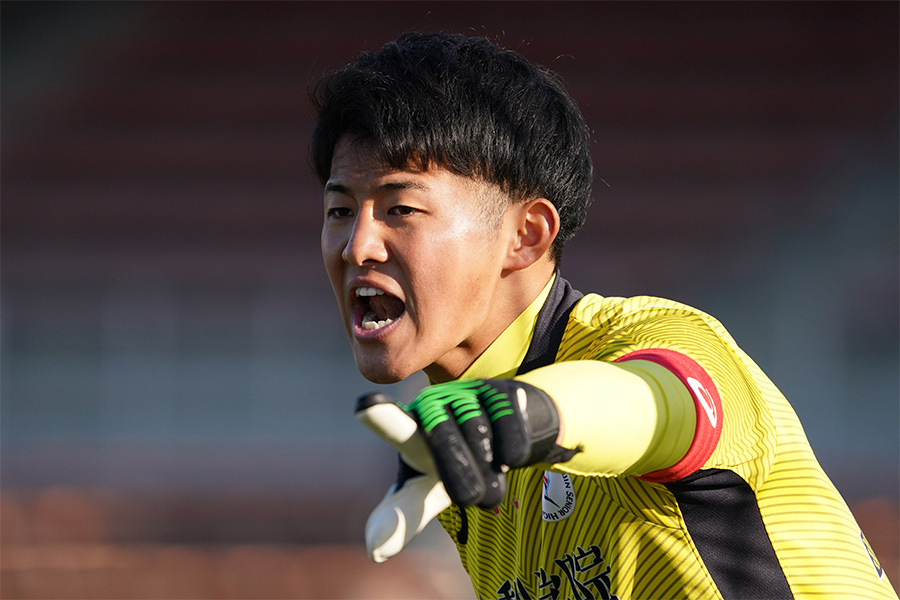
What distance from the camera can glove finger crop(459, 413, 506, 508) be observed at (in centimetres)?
137

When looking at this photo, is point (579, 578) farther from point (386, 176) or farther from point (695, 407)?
point (386, 176)

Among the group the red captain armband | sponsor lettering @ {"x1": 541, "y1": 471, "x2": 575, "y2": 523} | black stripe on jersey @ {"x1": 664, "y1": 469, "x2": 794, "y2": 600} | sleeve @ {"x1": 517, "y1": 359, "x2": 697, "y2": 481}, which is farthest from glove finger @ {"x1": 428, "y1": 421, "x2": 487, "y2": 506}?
sponsor lettering @ {"x1": 541, "y1": 471, "x2": 575, "y2": 523}

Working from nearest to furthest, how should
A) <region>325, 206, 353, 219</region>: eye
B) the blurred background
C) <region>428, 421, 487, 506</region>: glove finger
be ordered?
<region>428, 421, 487, 506</region>: glove finger < <region>325, 206, 353, 219</region>: eye < the blurred background

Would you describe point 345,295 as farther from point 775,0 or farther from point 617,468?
point 775,0

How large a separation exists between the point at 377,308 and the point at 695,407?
0.97 meters

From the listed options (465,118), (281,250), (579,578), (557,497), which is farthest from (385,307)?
(281,250)

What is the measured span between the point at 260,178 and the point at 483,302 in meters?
8.18

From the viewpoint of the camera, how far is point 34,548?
8.94 metres

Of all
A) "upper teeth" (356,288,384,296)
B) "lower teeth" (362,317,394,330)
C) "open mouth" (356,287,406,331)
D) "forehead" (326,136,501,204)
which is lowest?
"lower teeth" (362,317,394,330)

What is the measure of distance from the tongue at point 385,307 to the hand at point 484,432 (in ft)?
3.01

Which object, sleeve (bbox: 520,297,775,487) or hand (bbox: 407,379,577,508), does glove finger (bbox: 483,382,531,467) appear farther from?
sleeve (bbox: 520,297,775,487)

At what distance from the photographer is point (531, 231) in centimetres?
244

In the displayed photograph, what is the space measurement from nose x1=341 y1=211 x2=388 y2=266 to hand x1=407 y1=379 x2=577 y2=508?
79 cm

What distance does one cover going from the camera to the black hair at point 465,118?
2.31 metres
